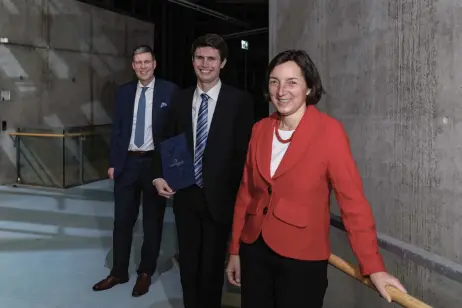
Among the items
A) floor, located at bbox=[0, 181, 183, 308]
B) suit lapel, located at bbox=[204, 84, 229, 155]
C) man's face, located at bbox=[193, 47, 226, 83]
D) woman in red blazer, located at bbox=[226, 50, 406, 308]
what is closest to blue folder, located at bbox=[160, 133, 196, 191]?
suit lapel, located at bbox=[204, 84, 229, 155]

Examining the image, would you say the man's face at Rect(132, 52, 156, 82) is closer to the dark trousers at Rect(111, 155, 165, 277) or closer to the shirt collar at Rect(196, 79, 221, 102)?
the dark trousers at Rect(111, 155, 165, 277)

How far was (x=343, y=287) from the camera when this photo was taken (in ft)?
8.60

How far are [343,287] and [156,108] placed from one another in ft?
5.38

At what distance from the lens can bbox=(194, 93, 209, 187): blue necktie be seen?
239 centimetres

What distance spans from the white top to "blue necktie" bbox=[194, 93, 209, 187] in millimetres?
818

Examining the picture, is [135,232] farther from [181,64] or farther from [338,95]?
[181,64]

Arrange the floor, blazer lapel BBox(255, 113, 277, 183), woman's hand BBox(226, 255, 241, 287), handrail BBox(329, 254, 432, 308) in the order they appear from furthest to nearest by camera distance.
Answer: the floor < woman's hand BBox(226, 255, 241, 287) < blazer lapel BBox(255, 113, 277, 183) < handrail BBox(329, 254, 432, 308)

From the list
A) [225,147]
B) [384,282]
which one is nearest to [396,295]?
[384,282]

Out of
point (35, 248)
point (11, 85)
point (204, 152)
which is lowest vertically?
point (35, 248)

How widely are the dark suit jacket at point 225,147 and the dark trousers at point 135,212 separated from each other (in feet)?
3.48

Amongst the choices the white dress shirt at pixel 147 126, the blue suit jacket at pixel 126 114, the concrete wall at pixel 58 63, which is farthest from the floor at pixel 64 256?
the concrete wall at pixel 58 63

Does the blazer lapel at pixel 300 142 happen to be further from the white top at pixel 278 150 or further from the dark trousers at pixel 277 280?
the dark trousers at pixel 277 280

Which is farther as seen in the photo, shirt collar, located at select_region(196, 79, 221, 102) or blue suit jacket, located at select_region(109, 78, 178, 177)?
blue suit jacket, located at select_region(109, 78, 178, 177)

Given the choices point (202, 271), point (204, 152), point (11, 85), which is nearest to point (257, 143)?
point (204, 152)
